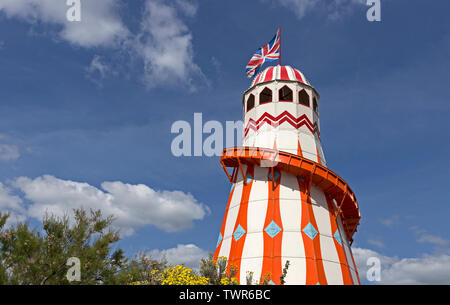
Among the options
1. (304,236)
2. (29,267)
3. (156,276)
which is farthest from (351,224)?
(29,267)

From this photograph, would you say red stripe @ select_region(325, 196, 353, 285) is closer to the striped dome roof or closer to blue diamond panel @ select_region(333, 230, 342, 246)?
blue diamond panel @ select_region(333, 230, 342, 246)

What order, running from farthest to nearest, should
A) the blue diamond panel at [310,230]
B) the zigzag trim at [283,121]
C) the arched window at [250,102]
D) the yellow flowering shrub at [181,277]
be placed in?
the arched window at [250,102]
the zigzag trim at [283,121]
the blue diamond panel at [310,230]
the yellow flowering shrub at [181,277]

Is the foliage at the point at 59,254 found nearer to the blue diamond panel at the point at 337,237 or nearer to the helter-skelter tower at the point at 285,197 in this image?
the helter-skelter tower at the point at 285,197

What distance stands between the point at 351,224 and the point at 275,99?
13004 mm

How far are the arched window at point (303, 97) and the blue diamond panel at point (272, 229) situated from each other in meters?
11.7

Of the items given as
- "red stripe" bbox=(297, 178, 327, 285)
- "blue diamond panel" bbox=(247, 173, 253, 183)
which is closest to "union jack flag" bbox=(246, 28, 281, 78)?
"blue diamond panel" bbox=(247, 173, 253, 183)

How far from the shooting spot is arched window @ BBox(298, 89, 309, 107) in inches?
1382

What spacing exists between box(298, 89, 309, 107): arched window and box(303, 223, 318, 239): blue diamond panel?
11360 millimetres

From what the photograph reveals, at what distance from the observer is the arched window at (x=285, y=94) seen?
113 ft

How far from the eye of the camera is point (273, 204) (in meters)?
30.2

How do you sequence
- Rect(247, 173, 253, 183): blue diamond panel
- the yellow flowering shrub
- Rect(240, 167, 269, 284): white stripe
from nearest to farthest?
1. the yellow flowering shrub
2. Rect(240, 167, 269, 284): white stripe
3. Rect(247, 173, 253, 183): blue diamond panel

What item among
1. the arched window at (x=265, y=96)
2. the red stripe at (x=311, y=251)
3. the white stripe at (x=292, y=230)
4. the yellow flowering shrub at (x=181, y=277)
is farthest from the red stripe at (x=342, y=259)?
the yellow flowering shrub at (x=181, y=277)

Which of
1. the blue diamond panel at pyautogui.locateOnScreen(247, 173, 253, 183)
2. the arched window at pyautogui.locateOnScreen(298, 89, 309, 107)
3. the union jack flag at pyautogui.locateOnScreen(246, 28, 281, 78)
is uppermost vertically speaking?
the union jack flag at pyautogui.locateOnScreen(246, 28, 281, 78)
